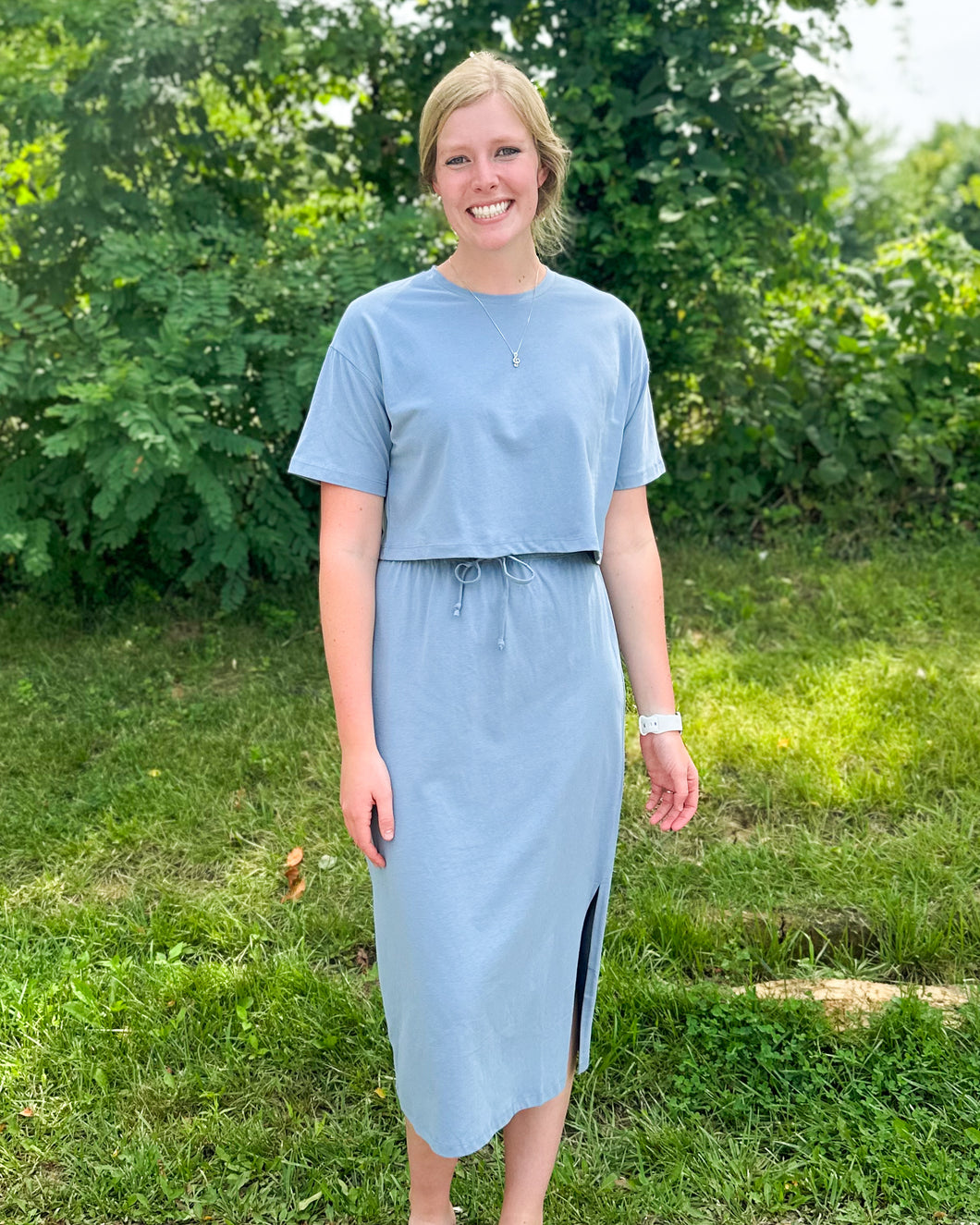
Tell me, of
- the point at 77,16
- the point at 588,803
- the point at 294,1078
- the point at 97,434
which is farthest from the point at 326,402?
the point at 77,16

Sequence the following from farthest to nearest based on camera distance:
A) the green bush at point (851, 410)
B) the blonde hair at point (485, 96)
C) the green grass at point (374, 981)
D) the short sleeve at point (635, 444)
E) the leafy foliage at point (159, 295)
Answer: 1. the green bush at point (851, 410)
2. the leafy foliage at point (159, 295)
3. the green grass at point (374, 981)
4. the short sleeve at point (635, 444)
5. the blonde hair at point (485, 96)

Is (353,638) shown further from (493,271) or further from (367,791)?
(493,271)

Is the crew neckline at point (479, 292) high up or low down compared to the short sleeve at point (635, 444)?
up

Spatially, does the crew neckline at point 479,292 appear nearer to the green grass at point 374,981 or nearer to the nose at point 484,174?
the nose at point 484,174

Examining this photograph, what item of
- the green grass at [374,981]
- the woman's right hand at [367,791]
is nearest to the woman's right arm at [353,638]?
the woman's right hand at [367,791]

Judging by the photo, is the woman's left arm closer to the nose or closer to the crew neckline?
the crew neckline

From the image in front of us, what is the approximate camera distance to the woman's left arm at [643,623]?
197 centimetres

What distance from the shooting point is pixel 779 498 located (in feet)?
19.3

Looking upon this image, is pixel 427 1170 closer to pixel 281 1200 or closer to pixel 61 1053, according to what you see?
pixel 281 1200

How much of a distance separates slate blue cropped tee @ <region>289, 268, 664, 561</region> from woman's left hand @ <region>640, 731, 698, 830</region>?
435mm

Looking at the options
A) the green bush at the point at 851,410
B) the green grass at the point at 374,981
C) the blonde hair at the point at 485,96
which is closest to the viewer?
the blonde hair at the point at 485,96

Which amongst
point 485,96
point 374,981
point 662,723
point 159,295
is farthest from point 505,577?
point 159,295

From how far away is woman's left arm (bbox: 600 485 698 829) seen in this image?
1.97m

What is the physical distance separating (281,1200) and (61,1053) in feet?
2.22
